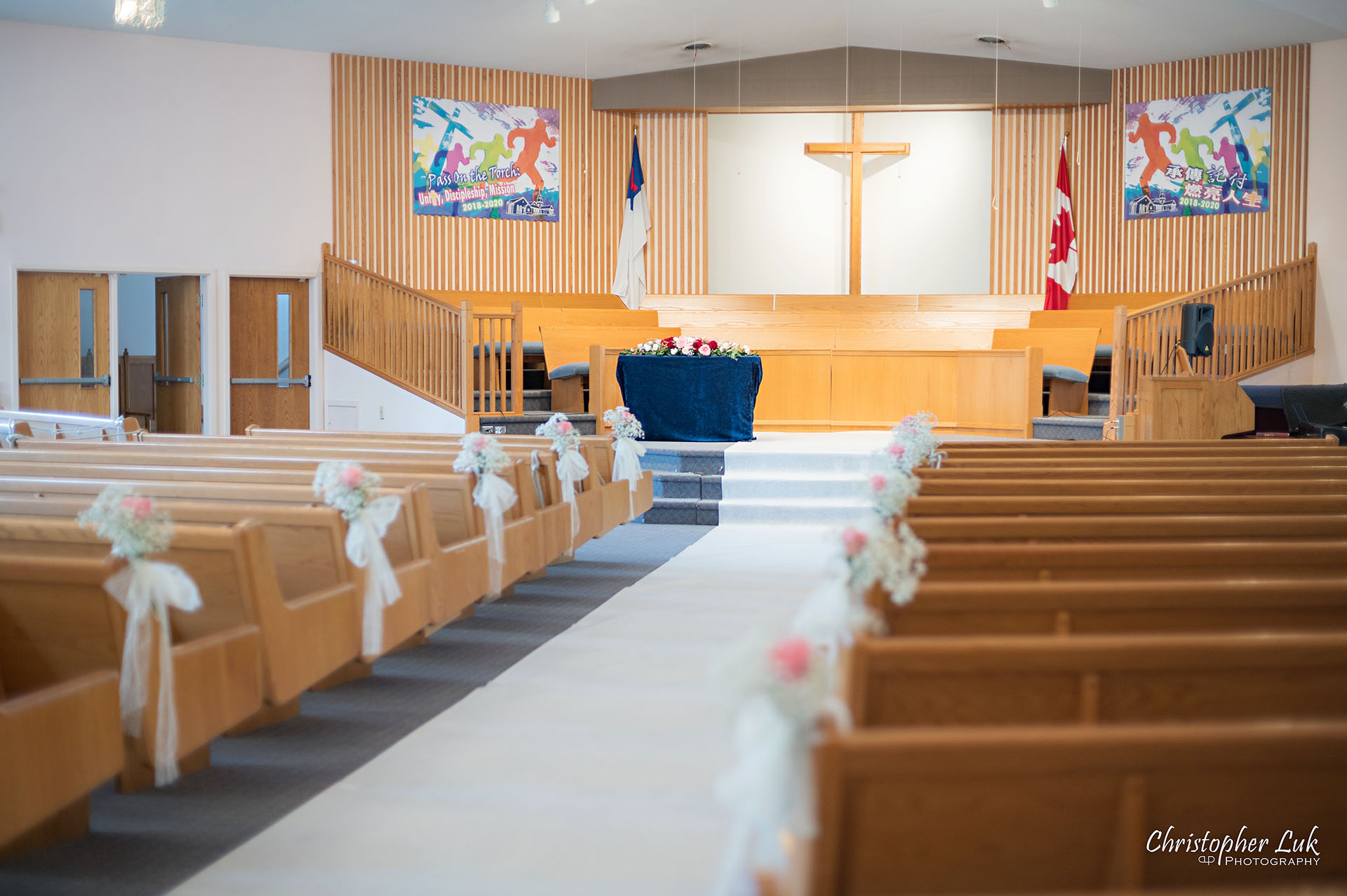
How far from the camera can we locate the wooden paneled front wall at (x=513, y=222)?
1080 cm

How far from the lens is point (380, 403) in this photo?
396 inches

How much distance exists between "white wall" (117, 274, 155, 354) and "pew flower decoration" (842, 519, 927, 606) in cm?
1297

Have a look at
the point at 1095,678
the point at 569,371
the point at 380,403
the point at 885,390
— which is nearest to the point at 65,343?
the point at 380,403

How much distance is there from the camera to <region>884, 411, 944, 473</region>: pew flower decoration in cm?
409

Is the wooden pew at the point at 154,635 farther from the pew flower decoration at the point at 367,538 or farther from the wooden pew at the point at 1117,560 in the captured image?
the wooden pew at the point at 1117,560

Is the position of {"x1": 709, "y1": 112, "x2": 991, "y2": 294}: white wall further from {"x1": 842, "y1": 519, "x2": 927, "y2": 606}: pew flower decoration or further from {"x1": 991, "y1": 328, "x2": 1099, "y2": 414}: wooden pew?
{"x1": 842, "y1": 519, "x2": 927, "y2": 606}: pew flower decoration

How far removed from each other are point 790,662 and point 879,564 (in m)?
0.83

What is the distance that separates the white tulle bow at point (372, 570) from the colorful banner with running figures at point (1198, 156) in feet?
33.8

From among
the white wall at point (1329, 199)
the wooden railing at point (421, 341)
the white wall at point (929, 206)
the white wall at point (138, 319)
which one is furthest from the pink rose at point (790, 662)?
the white wall at point (138, 319)

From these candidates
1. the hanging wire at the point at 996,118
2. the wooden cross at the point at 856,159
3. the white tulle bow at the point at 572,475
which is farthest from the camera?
the hanging wire at the point at 996,118

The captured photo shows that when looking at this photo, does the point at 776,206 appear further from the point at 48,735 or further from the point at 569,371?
the point at 48,735

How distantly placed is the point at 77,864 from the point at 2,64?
32.0 ft

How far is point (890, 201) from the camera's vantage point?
12531 millimetres

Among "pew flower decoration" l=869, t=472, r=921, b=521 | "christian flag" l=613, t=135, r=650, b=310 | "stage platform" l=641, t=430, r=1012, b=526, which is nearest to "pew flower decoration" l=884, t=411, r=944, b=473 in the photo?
"pew flower decoration" l=869, t=472, r=921, b=521
